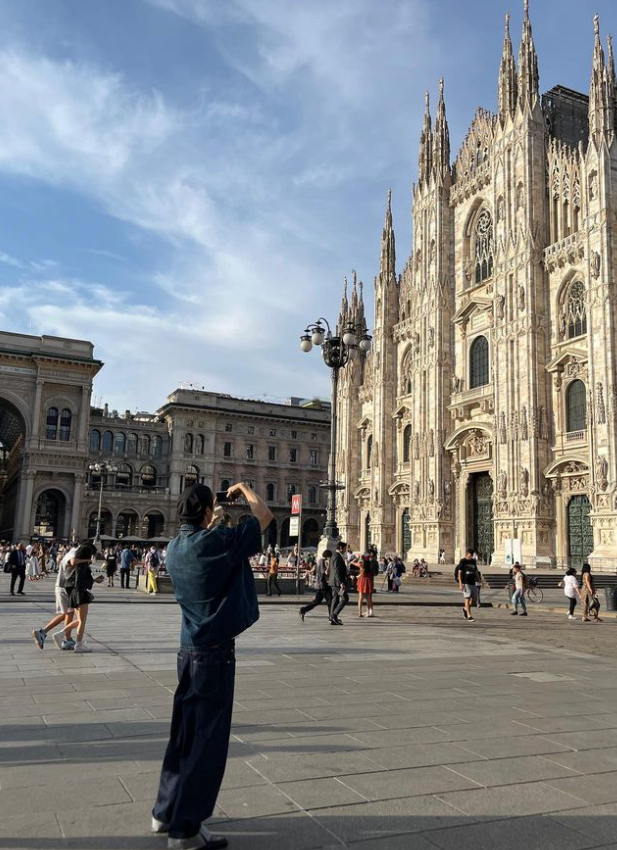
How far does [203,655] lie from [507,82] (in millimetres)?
40479

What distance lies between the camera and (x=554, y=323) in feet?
111

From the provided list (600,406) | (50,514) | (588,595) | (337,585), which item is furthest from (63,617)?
(50,514)

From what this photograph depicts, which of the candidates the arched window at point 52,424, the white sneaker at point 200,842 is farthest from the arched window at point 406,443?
the white sneaker at point 200,842

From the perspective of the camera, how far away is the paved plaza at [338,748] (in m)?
3.67

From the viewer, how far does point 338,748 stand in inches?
203

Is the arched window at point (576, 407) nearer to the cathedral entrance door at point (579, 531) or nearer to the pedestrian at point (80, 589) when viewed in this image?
the cathedral entrance door at point (579, 531)

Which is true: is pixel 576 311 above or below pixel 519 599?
above

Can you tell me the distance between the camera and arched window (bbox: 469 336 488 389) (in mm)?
38531

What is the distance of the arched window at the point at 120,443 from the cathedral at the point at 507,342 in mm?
31449

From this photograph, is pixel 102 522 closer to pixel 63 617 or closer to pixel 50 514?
pixel 50 514

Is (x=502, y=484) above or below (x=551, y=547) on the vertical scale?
above

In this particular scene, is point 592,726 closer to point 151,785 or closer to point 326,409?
point 151,785

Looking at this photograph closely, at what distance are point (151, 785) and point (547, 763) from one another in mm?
2712

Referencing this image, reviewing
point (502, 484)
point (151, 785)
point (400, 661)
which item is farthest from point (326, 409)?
point (151, 785)
